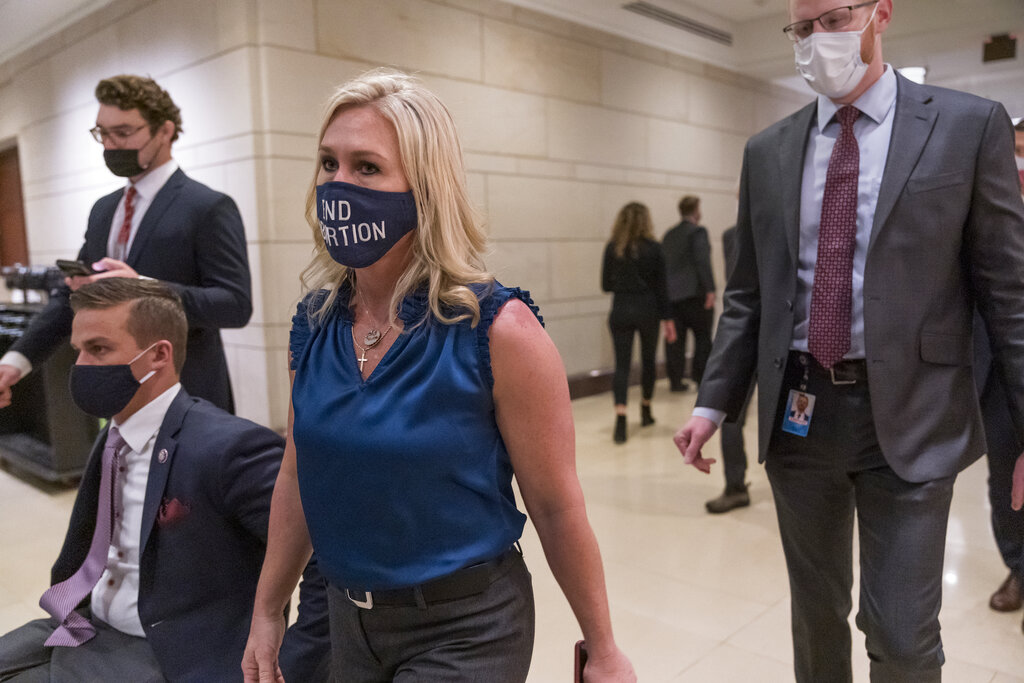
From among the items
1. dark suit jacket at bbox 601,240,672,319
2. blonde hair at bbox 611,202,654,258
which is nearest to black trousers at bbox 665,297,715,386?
dark suit jacket at bbox 601,240,672,319

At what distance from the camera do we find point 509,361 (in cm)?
110

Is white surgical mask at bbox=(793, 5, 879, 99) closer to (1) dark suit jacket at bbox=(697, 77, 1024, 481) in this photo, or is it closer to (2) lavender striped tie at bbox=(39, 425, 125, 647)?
(1) dark suit jacket at bbox=(697, 77, 1024, 481)

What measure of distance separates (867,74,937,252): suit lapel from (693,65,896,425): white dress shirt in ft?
0.08

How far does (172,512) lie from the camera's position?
1592mm

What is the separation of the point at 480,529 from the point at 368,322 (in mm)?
364

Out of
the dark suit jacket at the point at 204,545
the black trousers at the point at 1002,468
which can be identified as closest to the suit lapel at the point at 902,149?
the black trousers at the point at 1002,468

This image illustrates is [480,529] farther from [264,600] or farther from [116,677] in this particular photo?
[116,677]

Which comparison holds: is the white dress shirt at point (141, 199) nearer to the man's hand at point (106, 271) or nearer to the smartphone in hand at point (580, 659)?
the man's hand at point (106, 271)

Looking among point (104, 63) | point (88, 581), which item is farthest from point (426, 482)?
point (104, 63)

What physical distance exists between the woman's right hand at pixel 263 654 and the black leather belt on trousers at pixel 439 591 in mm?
253

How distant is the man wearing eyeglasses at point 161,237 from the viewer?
251 cm

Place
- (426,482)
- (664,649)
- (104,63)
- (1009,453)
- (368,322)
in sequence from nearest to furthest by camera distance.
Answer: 1. (426,482)
2. (368,322)
3. (1009,453)
4. (664,649)
5. (104,63)

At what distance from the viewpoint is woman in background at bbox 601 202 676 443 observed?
577cm

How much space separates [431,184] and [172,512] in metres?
0.92
